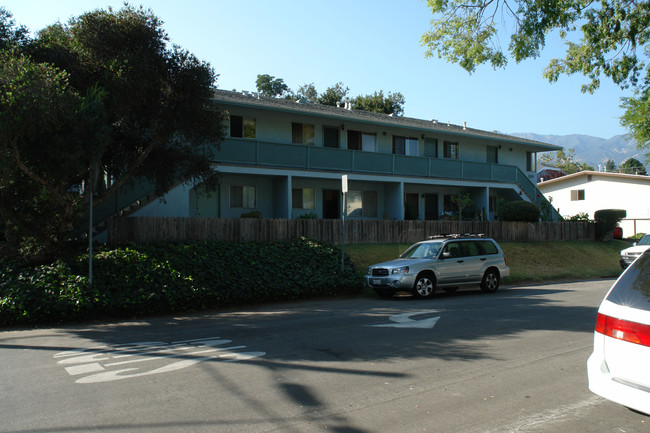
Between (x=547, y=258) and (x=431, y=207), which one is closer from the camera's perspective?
(x=547, y=258)

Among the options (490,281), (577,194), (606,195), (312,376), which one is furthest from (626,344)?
(577,194)

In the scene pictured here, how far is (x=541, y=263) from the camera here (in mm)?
23922

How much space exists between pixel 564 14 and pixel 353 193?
15261 mm

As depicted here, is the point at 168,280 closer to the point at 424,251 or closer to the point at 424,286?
the point at 424,286

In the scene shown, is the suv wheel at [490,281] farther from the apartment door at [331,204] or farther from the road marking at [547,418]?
the apartment door at [331,204]

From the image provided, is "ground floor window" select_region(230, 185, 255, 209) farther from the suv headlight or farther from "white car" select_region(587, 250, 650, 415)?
"white car" select_region(587, 250, 650, 415)

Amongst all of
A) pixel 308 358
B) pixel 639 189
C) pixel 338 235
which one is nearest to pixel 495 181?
pixel 338 235

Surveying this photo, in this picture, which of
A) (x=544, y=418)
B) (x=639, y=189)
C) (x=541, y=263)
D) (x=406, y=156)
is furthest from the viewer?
(x=639, y=189)

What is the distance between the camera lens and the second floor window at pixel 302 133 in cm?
2586

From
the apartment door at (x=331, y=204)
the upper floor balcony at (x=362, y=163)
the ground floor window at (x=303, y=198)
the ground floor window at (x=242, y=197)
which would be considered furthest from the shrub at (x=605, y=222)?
the ground floor window at (x=242, y=197)

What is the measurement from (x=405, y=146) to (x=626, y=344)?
26131 mm

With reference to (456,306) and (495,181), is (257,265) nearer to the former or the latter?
(456,306)

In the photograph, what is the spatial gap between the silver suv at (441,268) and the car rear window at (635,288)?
9663mm

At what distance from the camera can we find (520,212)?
28.2 m
